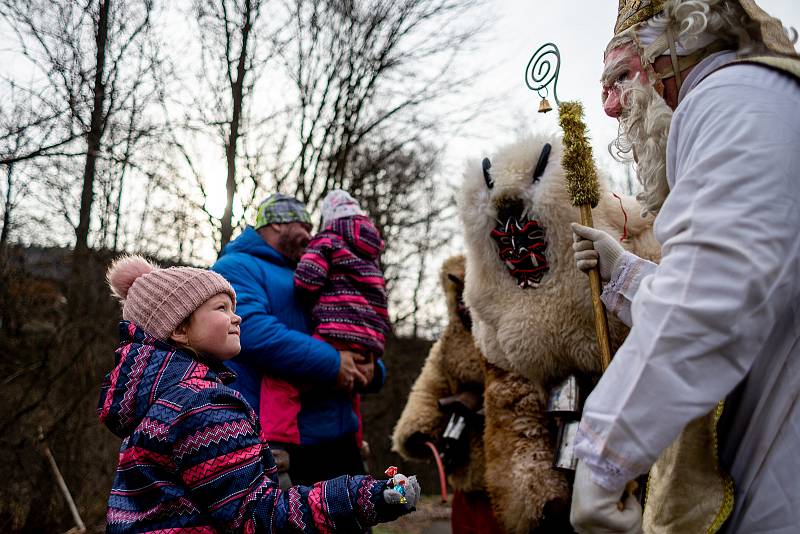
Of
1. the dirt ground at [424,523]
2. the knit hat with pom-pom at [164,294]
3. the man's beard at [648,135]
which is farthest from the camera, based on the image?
the dirt ground at [424,523]

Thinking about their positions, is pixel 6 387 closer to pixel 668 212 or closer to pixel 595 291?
pixel 595 291

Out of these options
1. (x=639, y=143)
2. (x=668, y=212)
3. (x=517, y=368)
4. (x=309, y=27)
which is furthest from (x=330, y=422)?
(x=309, y=27)

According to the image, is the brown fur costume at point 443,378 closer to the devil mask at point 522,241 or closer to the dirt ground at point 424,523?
the devil mask at point 522,241

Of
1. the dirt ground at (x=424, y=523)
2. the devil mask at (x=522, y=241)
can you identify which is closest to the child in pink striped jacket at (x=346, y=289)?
the devil mask at (x=522, y=241)

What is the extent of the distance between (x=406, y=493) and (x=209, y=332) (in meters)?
0.80

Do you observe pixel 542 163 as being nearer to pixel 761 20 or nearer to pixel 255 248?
pixel 255 248

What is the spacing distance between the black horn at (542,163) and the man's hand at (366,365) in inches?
44.2

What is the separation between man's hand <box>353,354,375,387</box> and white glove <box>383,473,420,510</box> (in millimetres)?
1430

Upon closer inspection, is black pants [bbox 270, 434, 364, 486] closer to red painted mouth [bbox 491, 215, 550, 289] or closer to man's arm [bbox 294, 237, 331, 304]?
man's arm [bbox 294, 237, 331, 304]

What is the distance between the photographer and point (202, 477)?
179cm

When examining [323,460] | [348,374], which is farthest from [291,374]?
[323,460]

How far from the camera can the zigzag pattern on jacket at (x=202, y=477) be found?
1.78 meters

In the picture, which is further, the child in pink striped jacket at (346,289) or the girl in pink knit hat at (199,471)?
the child in pink striped jacket at (346,289)

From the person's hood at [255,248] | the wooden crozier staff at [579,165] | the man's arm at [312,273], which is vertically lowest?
the man's arm at [312,273]
